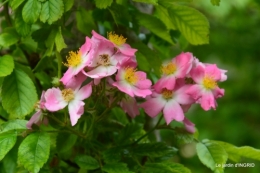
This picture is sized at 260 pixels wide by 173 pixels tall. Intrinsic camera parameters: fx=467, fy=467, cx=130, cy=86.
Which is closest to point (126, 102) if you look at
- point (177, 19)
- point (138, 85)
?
point (138, 85)

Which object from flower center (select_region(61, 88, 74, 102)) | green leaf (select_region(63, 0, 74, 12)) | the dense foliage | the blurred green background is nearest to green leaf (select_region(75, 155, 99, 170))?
the dense foliage

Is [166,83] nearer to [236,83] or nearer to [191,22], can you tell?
[191,22]

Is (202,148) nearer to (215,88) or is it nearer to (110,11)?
(215,88)

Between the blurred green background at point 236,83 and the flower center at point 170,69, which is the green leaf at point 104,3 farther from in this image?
the blurred green background at point 236,83

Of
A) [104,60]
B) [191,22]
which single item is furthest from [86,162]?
[191,22]

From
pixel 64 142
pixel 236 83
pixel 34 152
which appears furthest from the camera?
pixel 236 83

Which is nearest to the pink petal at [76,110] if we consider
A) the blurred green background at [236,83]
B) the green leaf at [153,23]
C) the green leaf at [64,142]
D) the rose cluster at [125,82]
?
the rose cluster at [125,82]
